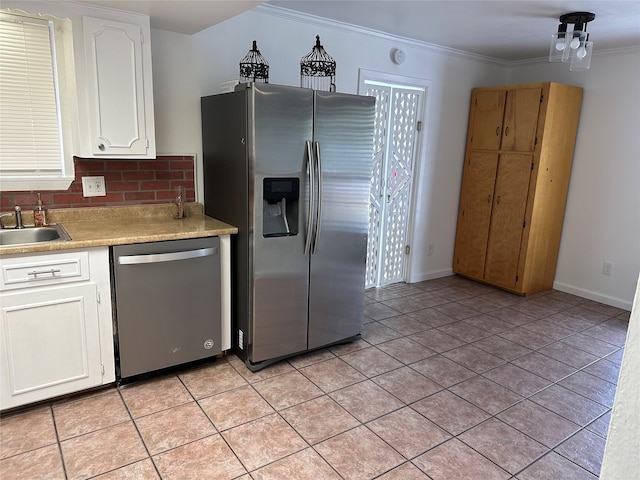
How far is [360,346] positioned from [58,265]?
198 cm

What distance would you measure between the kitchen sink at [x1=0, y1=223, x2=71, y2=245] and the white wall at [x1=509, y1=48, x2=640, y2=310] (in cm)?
442

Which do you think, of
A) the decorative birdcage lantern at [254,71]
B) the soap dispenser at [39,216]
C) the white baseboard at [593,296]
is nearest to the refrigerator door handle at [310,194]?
the decorative birdcage lantern at [254,71]

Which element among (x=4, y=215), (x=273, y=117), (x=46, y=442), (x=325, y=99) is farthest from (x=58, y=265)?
(x=325, y=99)

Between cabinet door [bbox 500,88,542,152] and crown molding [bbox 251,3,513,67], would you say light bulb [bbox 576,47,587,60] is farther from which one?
crown molding [bbox 251,3,513,67]

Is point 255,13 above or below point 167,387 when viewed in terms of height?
above

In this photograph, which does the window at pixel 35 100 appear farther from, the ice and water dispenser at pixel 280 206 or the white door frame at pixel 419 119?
the white door frame at pixel 419 119

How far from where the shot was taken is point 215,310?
2697mm

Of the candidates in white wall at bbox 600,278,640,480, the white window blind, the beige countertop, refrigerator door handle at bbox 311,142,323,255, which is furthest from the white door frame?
white wall at bbox 600,278,640,480

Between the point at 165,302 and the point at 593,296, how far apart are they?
401 centimetres

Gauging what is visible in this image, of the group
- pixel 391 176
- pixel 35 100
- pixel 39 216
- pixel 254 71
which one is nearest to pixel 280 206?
pixel 254 71

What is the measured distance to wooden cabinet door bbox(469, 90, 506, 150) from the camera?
426cm

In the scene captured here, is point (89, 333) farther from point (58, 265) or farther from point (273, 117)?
point (273, 117)

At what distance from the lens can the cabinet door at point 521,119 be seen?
3971mm

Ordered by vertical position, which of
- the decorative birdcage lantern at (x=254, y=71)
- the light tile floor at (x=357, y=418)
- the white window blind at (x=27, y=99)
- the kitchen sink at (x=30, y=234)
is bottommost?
the light tile floor at (x=357, y=418)
